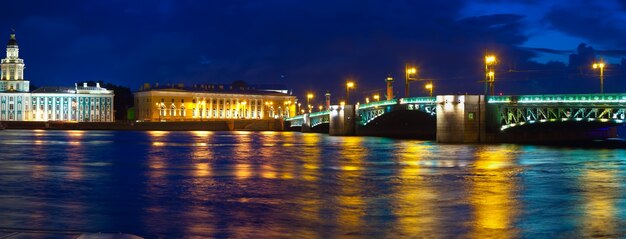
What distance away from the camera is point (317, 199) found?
23.7 m

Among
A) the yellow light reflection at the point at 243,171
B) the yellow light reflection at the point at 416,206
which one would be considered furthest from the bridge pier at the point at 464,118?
the yellow light reflection at the point at 416,206

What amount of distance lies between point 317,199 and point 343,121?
80.2 metres

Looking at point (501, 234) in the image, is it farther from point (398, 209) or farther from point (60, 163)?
point (60, 163)

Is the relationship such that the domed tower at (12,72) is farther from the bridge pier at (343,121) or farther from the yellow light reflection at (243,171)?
the yellow light reflection at (243,171)

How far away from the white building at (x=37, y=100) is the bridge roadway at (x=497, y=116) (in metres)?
95.4

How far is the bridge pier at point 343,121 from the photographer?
103 m

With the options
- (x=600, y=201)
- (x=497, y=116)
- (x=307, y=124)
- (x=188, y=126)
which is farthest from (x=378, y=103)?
(x=600, y=201)

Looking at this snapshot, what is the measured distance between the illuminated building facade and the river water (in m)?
132

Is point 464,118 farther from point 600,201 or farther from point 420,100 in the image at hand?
point 600,201

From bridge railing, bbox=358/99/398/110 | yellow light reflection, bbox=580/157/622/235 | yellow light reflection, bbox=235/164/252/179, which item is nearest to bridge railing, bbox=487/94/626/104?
bridge railing, bbox=358/99/398/110

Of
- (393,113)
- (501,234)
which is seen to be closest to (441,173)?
(501,234)

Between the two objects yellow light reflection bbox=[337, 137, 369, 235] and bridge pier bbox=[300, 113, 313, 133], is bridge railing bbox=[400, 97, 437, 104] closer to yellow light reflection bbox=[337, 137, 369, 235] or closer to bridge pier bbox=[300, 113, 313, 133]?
yellow light reflection bbox=[337, 137, 369, 235]

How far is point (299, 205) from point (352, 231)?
508cm

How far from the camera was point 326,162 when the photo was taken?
43406mm
